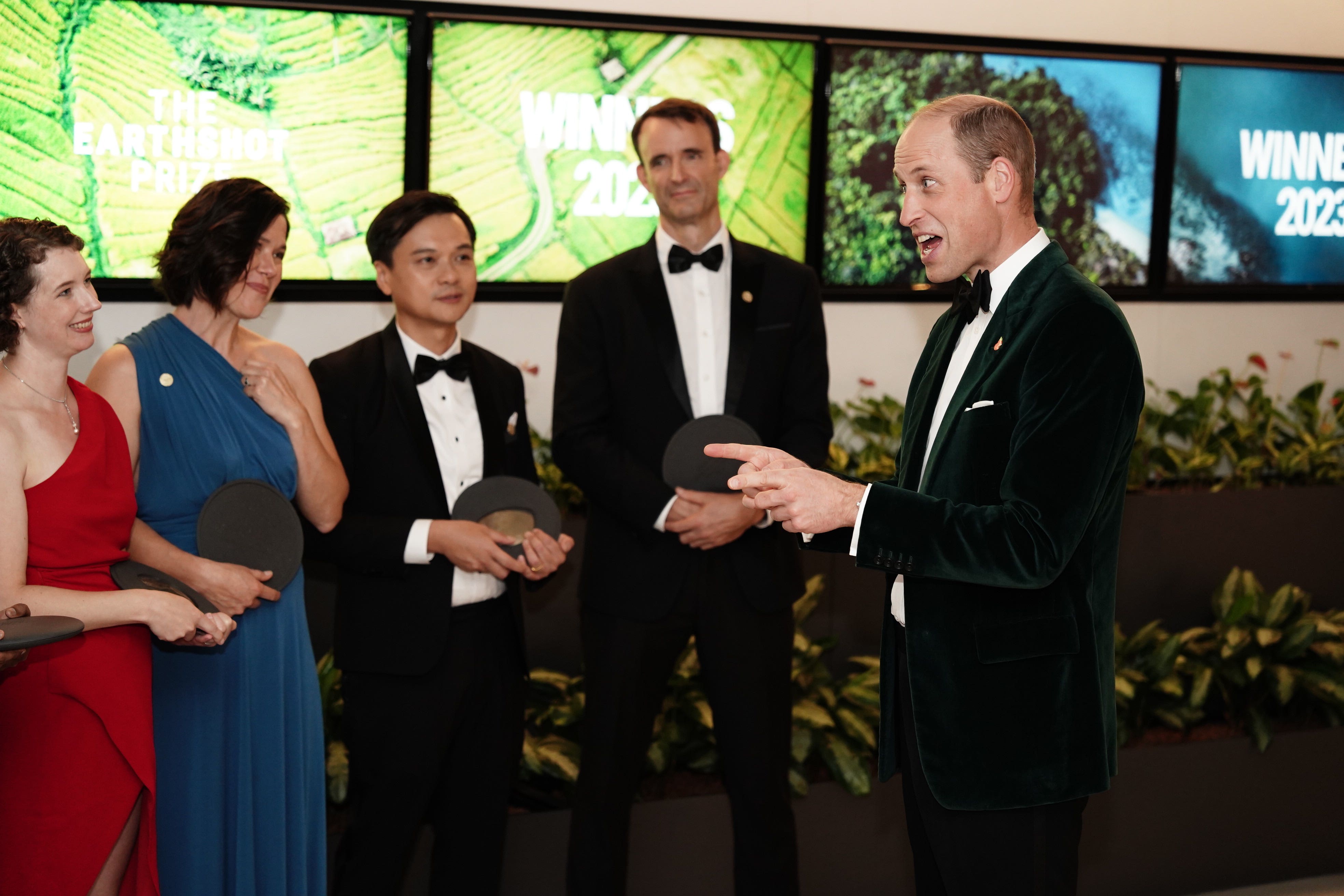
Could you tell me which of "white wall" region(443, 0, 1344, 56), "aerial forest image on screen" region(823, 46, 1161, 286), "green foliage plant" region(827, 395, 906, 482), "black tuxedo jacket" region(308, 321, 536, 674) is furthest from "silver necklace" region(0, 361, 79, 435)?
"aerial forest image on screen" region(823, 46, 1161, 286)

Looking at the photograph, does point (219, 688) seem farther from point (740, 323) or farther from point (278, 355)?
point (740, 323)

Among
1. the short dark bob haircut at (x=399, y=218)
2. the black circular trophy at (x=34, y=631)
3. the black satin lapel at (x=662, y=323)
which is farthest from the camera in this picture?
the black satin lapel at (x=662, y=323)

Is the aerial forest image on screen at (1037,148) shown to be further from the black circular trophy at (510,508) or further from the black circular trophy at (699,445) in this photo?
the black circular trophy at (510,508)

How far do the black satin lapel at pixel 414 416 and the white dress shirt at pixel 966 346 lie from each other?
120 cm

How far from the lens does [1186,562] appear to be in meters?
4.64

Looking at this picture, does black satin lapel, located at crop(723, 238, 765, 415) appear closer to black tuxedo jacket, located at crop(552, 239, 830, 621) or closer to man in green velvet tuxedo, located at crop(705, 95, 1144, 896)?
black tuxedo jacket, located at crop(552, 239, 830, 621)

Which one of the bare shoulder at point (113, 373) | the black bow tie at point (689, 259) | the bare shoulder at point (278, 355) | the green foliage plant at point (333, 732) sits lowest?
the green foliage plant at point (333, 732)

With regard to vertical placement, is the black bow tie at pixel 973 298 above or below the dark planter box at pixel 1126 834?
above

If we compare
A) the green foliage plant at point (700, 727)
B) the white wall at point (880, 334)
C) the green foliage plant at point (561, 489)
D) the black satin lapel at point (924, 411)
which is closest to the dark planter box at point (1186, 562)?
the green foliage plant at point (561, 489)

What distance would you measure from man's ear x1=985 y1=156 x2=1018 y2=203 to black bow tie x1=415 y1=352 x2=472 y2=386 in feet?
4.69

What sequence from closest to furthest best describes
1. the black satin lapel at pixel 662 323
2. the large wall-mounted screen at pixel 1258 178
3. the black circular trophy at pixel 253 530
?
the black circular trophy at pixel 253 530
the black satin lapel at pixel 662 323
the large wall-mounted screen at pixel 1258 178

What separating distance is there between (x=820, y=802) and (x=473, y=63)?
8.76 feet

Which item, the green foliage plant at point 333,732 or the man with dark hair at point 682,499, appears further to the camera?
the green foliage plant at point 333,732

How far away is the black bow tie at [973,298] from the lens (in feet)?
6.70
